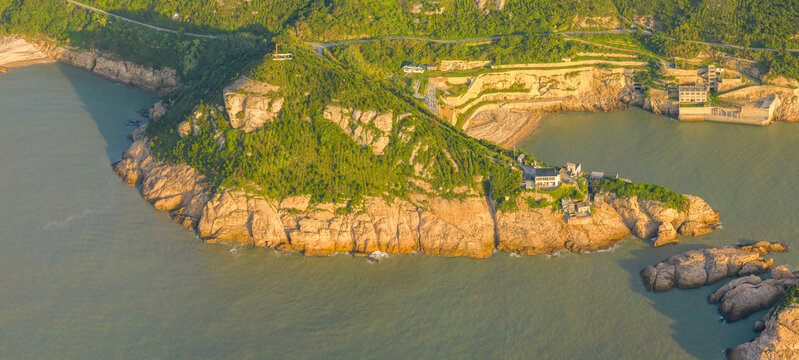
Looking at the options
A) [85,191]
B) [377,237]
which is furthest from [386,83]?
[85,191]

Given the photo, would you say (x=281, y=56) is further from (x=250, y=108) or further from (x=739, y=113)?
(x=739, y=113)

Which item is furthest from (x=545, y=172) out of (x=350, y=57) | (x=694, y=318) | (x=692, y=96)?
(x=350, y=57)

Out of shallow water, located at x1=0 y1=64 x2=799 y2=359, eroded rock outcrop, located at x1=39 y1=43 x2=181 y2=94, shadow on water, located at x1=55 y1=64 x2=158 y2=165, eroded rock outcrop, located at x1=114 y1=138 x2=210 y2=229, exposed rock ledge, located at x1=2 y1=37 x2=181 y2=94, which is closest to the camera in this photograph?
shallow water, located at x1=0 y1=64 x2=799 y2=359

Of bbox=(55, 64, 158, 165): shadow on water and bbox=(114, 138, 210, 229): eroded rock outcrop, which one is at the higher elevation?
bbox=(55, 64, 158, 165): shadow on water

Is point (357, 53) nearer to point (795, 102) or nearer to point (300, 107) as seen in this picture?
point (300, 107)

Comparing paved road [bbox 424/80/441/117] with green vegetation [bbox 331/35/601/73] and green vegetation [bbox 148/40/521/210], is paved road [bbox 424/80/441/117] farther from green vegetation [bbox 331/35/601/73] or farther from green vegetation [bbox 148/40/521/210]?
green vegetation [bbox 148/40/521/210]

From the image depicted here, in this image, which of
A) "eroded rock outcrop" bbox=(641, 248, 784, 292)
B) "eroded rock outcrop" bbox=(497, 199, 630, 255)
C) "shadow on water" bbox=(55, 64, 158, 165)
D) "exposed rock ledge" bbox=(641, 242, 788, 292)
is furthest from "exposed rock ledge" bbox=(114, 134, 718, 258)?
"shadow on water" bbox=(55, 64, 158, 165)
